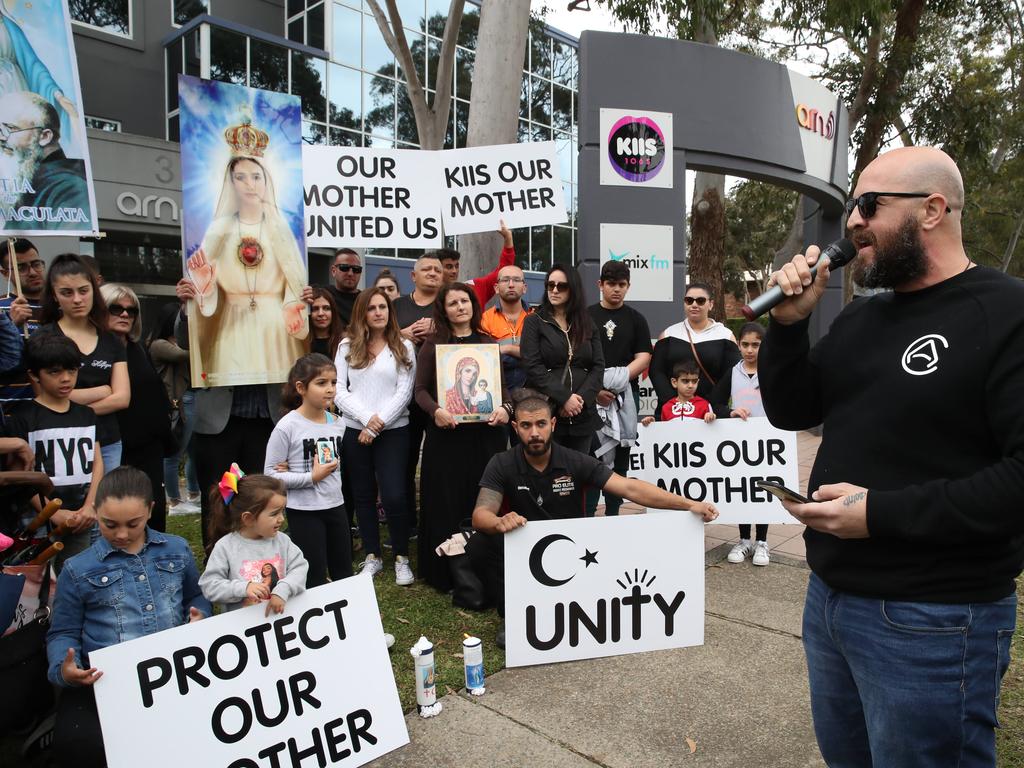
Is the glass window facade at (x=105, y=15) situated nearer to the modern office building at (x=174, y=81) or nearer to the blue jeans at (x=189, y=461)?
the modern office building at (x=174, y=81)

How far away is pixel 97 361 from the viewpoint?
3984 mm

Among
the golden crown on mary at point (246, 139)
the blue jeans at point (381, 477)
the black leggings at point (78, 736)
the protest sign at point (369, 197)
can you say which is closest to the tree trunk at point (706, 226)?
the protest sign at point (369, 197)

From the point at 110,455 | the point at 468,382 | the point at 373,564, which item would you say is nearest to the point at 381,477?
the point at 373,564

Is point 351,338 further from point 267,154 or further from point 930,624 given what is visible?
point 930,624

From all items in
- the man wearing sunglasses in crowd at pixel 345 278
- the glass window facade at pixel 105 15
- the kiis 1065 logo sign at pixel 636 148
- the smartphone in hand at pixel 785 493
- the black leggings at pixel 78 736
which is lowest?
the black leggings at pixel 78 736

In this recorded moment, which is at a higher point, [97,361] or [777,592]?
[97,361]

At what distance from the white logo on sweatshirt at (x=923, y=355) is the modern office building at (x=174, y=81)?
12121mm

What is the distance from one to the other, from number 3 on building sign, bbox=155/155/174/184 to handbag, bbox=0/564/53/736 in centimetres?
1513

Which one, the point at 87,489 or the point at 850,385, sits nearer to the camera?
the point at 850,385

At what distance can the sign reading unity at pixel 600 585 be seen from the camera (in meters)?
3.64

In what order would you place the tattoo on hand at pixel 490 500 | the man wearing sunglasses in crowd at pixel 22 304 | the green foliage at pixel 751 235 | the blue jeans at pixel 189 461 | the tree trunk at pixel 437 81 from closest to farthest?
the man wearing sunglasses in crowd at pixel 22 304
the tattoo on hand at pixel 490 500
the blue jeans at pixel 189 461
the tree trunk at pixel 437 81
the green foliage at pixel 751 235

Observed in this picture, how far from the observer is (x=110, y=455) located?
3941mm

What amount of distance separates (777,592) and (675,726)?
1791mm

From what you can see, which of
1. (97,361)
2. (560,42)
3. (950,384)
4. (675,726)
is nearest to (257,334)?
(97,361)
